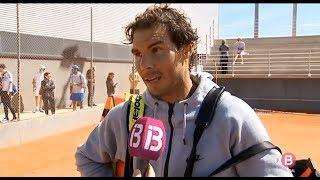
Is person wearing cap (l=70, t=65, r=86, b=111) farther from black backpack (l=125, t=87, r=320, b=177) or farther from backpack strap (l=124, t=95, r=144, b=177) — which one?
black backpack (l=125, t=87, r=320, b=177)

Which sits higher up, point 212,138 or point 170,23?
point 170,23

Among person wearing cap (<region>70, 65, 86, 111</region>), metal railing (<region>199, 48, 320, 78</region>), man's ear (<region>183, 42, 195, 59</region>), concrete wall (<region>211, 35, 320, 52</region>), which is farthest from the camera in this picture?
concrete wall (<region>211, 35, 320, 52</region>)

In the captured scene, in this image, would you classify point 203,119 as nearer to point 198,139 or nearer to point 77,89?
point 198,139

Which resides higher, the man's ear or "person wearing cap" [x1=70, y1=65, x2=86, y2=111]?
the man's ear

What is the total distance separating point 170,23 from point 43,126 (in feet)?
31.6

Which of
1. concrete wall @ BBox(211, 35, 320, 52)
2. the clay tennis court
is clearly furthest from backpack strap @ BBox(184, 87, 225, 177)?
concrete wall @ BBox(211, 35, 320, 52)

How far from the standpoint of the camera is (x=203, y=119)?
1.69 meters

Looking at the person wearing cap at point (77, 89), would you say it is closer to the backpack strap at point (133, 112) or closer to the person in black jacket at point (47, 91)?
the person in black jacket at point (47, 91)

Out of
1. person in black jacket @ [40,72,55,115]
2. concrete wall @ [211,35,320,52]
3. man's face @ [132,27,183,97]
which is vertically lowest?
person in black jacket @ [40,72,55,115]

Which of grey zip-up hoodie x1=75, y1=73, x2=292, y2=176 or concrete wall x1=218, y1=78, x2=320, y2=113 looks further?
concrete wall x1=218, y1=78, x2=320, y2=113

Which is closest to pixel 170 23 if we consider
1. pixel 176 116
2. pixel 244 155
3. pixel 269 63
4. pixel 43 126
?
pixel 176 116

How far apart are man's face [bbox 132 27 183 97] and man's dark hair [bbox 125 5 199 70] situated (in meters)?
0.02

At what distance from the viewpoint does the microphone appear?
150cm

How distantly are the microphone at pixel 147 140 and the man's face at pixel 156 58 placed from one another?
0.73ft
